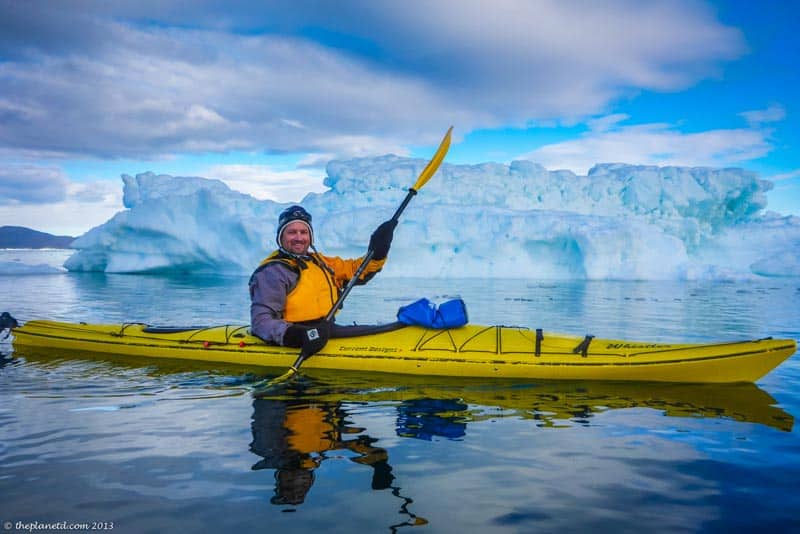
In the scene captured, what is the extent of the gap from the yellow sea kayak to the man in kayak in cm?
32

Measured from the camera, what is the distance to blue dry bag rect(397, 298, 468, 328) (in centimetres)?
516

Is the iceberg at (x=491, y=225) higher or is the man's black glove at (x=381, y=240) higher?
the iceberg at (x=491, y=225)

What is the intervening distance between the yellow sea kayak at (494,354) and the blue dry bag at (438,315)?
82mm

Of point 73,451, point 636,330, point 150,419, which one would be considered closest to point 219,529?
point 73,451

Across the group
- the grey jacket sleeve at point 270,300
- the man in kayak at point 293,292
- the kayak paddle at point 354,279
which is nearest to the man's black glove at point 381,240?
the kayak paddle at point 354,279

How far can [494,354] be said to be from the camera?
494 centimetres

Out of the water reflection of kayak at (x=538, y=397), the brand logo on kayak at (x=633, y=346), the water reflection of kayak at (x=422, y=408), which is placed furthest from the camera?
the brand logo on kayak at (x=633, y=346)

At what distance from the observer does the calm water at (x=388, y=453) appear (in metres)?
2.33

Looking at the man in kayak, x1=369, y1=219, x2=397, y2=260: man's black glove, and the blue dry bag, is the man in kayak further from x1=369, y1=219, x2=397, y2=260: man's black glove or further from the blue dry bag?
the blue dry bag

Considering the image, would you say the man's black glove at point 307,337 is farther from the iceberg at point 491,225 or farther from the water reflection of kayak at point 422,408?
the iceberg at point 491,225

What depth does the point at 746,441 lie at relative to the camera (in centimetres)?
324

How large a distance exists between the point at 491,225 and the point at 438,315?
858 inches

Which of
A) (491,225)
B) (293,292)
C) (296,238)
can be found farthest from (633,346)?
(491,225)

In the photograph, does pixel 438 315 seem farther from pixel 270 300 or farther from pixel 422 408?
pixel 270 300
